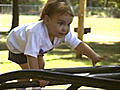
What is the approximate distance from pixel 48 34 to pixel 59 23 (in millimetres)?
170

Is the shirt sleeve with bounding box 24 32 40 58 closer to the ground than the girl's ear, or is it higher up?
closer to the ground

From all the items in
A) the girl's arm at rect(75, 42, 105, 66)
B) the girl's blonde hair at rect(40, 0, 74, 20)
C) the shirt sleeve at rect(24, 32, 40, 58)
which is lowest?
the girl's arm at rect(75, 42, 105, 66)

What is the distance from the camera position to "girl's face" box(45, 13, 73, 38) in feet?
5.74

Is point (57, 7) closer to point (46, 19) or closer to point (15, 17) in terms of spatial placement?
point (46, 19)

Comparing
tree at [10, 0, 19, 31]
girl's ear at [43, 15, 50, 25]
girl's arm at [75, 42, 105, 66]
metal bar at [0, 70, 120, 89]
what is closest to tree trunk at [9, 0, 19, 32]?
tree at [10, 0, 19, 31]

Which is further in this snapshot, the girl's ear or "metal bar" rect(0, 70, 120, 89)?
the girl's ear

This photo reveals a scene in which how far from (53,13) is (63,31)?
0.13 metres

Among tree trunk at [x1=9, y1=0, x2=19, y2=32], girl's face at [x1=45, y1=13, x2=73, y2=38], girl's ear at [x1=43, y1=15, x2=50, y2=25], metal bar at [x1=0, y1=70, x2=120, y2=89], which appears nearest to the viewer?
→ metal bar at [x1=0, y1=70, x2=120, y2=89]

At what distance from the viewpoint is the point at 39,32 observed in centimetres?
188

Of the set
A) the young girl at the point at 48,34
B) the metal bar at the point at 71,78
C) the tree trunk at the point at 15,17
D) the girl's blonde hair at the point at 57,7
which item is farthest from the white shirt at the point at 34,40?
the tree trunk at the point at 15,17

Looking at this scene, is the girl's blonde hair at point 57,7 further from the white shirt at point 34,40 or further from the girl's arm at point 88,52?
the girl's arm at point 88,52

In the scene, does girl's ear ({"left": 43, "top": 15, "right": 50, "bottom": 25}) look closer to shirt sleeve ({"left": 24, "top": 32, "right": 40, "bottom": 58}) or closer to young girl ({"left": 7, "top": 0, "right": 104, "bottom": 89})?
young girl ({"left": 7, "top": 0, "right": 104, "bottom": 89})

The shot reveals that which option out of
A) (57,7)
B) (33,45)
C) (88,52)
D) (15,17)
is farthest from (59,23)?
(15,17)

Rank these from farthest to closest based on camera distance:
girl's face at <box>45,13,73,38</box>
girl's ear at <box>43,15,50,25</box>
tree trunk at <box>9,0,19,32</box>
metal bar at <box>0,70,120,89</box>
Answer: tree trunk at <box>9,0,19,32</box> < girl's ear at <box>43,15,50,25</box> < girl's face at <box>45,13,73,38</box> < metal bar at <box>0,70,120,89</box>
